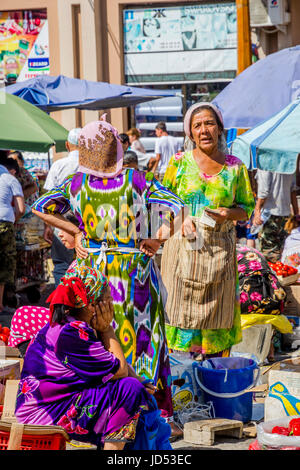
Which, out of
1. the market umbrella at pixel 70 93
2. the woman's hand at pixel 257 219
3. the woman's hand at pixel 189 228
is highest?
the market umbrella at pixel 70 93

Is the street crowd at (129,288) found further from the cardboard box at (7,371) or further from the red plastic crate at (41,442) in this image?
the red plastic crate at (41,442)

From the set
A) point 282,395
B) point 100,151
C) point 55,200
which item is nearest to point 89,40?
point 55,200

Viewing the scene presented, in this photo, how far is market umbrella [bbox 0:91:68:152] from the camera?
335 inches

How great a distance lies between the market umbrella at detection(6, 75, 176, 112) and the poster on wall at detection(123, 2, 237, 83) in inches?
217

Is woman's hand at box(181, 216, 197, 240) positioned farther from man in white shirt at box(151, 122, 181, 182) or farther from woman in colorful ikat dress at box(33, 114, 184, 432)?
man in white shirt at box(151, 122, 181, 182)

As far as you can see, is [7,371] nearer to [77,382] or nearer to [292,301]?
[77,382]

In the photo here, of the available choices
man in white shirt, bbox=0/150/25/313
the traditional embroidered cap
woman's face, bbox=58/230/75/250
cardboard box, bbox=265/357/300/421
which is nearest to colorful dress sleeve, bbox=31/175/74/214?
woman's face, bbox=58/230/75/250

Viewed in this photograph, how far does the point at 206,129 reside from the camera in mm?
5758

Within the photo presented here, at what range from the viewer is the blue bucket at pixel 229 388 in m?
5.44

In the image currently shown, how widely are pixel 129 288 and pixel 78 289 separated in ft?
3.88

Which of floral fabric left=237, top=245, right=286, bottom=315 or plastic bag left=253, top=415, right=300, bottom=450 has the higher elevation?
plastic bag left=253, top=415, right=300, bottom=450

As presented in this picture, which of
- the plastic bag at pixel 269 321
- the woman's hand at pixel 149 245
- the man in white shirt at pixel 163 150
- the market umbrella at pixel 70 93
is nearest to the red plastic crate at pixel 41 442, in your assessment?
the woman's hand at pixel 149 245

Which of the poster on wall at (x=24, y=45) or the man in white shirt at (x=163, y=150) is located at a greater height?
the poster on wall at (x=24, y=45)
